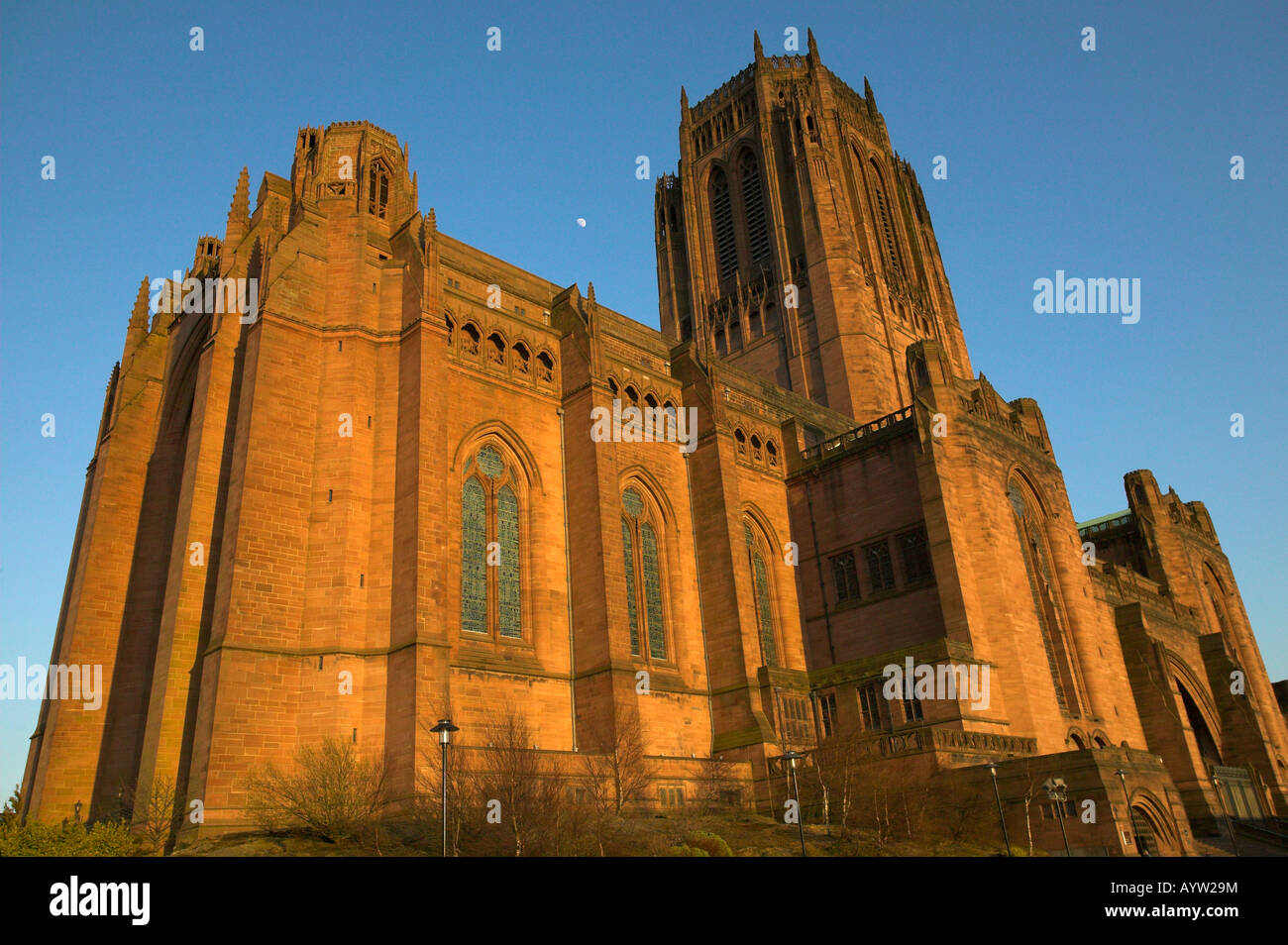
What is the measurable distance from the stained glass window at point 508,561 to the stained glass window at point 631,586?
3.58m

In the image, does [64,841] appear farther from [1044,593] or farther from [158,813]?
[1044,593]

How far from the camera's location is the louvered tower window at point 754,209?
62.6 m

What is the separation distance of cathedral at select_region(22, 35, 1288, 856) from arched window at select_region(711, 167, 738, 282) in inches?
932

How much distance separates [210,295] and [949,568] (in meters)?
26.6

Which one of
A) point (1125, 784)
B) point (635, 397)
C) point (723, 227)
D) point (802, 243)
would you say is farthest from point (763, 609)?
point (723, 227)

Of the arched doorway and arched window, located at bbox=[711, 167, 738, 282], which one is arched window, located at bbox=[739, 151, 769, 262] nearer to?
arched window, located at bbox=[711, 167, 738, 282]

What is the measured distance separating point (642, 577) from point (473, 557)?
6647 millimetres

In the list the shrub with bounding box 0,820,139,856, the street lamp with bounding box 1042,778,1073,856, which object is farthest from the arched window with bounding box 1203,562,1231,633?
the shrub with bounding box 0,820,139,856

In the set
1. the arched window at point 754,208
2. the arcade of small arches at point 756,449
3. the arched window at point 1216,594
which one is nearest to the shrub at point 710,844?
the arcade of small arches at point 756,449

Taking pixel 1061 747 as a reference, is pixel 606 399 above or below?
above

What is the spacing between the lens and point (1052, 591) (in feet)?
118

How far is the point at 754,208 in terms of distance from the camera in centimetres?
6419
